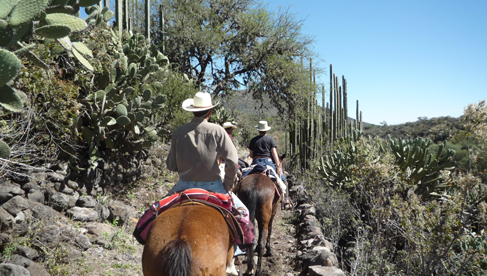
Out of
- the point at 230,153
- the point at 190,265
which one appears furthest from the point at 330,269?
the point at 190,265

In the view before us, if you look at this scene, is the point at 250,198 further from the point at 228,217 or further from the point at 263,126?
the point at 263,126

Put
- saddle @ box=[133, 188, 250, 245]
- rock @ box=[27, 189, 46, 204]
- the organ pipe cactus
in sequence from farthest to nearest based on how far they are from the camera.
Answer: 1. the organ pipe cactus
2. rock @ box=[27, 189, 46, 204]
3. saddle @ box=[133, 188, 250, 245]

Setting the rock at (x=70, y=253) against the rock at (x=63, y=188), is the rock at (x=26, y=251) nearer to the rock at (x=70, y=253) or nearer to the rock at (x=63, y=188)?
the rock at (x=70, y=253)

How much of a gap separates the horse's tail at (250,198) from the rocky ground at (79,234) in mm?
1266

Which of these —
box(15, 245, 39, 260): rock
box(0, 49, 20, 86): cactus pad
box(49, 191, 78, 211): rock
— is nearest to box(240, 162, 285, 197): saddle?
box(49, 191, 78, 211): rock

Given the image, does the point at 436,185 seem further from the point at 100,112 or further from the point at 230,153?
the point at 100,112

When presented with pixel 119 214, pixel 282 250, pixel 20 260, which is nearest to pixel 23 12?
pixel 20 260

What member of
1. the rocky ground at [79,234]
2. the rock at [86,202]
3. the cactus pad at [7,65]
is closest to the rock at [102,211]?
the rocky ground at [79,234]

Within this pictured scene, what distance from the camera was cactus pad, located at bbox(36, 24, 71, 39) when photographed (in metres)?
4.00

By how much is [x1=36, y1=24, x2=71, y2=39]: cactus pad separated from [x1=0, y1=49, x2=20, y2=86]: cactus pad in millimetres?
978

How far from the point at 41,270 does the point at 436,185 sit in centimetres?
946

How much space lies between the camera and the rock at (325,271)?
4.76 m

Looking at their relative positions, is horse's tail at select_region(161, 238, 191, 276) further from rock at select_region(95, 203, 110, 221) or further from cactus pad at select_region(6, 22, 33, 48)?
rock at select_region(95, 203, 110, 221)

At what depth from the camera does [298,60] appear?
18.4 meters
